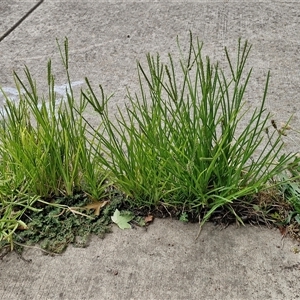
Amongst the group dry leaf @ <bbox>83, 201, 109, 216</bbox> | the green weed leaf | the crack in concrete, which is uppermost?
the crack in concrete

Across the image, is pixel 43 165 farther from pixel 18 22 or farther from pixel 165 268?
pixel 18 22

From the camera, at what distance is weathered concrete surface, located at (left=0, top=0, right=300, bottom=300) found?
186cm

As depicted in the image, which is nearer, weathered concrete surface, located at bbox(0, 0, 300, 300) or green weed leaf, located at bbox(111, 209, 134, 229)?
weathered concrete surface, located at bbox(0, 0, 300, 300)

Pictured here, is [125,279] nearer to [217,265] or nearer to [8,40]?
[217,265]

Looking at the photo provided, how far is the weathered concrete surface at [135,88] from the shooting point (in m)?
1.86

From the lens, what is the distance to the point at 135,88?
3.09 meters

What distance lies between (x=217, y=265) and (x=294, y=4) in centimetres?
282

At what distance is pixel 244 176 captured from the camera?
6.87ft

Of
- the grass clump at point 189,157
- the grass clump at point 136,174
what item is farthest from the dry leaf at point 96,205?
the grass clump at point 189,157

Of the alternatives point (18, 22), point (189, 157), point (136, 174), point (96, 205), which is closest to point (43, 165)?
point (96, 205)

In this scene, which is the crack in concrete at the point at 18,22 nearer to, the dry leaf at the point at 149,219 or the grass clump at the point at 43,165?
the grass clump at the point at 43,165

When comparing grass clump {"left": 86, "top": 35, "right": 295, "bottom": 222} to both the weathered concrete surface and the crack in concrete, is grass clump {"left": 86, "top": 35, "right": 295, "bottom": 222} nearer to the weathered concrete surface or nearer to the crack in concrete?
the weathered concrete surface

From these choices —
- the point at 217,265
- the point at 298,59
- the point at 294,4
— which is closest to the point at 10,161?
the point at 217,265

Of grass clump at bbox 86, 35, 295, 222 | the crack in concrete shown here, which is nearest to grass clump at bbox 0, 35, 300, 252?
grass clump at bbox 86, 35, 295, 222
